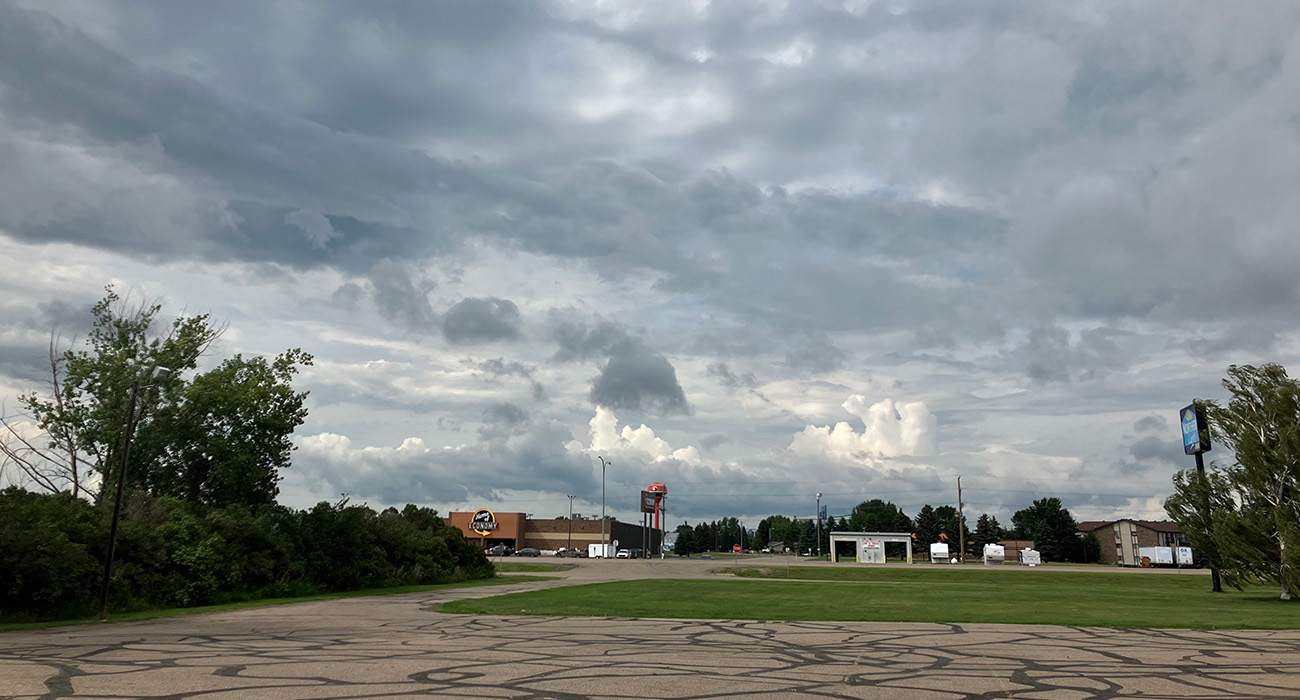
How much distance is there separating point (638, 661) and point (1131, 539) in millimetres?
125632

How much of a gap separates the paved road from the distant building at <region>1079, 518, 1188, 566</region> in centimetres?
11075

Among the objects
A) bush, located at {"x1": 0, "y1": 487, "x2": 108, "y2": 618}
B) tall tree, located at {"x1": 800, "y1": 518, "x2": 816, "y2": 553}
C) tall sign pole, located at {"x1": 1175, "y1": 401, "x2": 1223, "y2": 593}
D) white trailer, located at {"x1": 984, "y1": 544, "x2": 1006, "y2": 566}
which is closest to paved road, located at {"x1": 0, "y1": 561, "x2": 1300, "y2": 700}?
bush, located at {"x1": 0, "y1": 487, "x2": 108, "y2": 618}

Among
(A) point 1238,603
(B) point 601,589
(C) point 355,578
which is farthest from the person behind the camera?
(C) point 355,578

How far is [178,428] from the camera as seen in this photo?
38938 mm

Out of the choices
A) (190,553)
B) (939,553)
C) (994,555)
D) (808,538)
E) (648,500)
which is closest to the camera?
(190,553)

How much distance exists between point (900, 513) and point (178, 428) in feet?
430

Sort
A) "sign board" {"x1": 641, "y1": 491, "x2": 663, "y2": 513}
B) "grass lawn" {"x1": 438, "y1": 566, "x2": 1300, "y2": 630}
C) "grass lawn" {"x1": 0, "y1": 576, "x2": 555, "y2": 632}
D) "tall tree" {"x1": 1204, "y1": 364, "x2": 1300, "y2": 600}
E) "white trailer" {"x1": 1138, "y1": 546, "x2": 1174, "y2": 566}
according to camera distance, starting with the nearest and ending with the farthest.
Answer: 1. "grass lawn" {"x1": 0, "y1": 576, "x2": 555, "y2": 632}
2. "grass lawn" {"x1": 438, "y1": 566, "x2": 1300, "y2": 630}
3. "tall tree" {"x1": 1204, "y1": 364, "x2": 1300, "y2": 600}
4. "white trailer" {"x1": 1138, "y1": 546, "x2": 1174, "y2": 566}
5. "sign board" {"x1": 641, "y1": 491, "x2": 663, "y2": 513}

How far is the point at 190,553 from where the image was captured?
28.1 meters

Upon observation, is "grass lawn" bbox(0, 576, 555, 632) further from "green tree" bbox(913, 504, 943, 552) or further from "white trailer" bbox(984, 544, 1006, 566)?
"green tree" bbox(913, 504, 943, 552)

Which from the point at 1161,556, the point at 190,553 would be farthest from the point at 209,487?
the point at 1161,556

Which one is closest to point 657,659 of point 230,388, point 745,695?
point 745,695

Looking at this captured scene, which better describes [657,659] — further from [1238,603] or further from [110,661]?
[1238,603]

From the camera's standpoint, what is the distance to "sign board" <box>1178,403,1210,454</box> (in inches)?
1478

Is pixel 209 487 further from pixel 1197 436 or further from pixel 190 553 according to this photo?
pixel 1197 436
